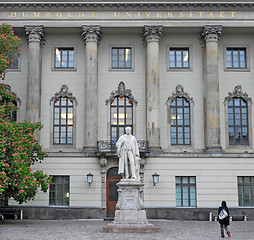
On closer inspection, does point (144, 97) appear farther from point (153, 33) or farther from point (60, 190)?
point (60, 190)

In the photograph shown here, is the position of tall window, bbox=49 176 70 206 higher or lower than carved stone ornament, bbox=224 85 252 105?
lower

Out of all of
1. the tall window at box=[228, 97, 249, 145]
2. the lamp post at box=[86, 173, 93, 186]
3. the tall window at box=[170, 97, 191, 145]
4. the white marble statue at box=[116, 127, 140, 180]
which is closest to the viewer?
the white marble statue at box=[116, 127, 140, 180]

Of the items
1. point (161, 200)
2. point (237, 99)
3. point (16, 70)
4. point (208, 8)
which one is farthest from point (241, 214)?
point (16, 70)

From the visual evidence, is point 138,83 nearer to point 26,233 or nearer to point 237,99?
point 237,99

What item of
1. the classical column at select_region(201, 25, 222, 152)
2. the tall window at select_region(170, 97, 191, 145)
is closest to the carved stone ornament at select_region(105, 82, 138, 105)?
the tall window at select_region(170, 97, 191, 145)

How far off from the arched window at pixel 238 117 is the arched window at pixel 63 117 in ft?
38.8

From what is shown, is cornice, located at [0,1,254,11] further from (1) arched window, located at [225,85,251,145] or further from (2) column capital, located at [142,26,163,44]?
(1) arched window, located at [225,85,251,145]

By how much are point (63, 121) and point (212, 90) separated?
11331 millimetres

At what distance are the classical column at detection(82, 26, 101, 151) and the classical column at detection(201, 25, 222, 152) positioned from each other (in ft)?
26.6

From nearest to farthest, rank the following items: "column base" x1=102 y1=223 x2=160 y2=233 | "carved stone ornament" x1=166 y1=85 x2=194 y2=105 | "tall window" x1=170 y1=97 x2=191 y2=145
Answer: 1. "column base" x1=102 y1=223 x2=160 y2=233
2. "tall window" x1=170 y1=97 x2=191 y2=145
3. "carved stone ornament" x1=166 y1=85 x2=194 y2=105

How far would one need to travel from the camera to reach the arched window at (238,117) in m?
36.3

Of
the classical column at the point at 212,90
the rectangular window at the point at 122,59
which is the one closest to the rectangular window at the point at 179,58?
the classical column at the point at 212,90

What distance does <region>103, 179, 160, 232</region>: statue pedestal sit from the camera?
2172 cm

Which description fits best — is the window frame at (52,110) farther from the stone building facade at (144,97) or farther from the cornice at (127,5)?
the cornice at (127,5)
